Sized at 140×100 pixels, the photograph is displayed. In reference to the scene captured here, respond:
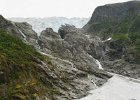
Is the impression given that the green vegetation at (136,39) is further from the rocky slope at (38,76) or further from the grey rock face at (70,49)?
the rocky slope at (38,76)

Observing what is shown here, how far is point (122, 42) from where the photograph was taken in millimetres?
129000

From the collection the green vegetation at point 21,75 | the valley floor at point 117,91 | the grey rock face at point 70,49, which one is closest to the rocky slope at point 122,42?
the grey rock face at point 70,49

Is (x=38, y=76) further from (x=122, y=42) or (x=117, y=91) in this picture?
(x=122, y=42)

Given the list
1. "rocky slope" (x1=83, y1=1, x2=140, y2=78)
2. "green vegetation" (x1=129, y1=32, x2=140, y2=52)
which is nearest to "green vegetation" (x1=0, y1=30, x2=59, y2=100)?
"rocky slope" (x1=83, y1=1, x2=140, y2=78)

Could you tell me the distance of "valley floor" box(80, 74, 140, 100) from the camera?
229 feet

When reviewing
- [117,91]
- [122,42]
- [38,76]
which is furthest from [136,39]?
[38,76]

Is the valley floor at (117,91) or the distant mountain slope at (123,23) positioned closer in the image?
the valley floor at (117,91)

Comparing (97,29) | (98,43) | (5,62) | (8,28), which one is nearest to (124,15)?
(97,29)

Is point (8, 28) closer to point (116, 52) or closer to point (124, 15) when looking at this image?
point (116, 52)

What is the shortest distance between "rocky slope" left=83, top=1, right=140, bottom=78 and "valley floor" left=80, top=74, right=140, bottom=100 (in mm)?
17058

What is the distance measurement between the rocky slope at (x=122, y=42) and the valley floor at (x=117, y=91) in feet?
56.0

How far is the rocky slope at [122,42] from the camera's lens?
108 metres

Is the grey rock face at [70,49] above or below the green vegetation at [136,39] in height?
above

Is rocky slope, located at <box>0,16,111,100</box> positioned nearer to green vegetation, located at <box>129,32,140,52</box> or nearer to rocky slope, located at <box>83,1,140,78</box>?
rocky slope, located at <box>83,1,140,78</box>
